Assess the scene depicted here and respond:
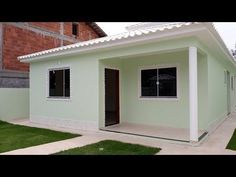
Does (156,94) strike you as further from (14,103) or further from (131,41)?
(14,103)

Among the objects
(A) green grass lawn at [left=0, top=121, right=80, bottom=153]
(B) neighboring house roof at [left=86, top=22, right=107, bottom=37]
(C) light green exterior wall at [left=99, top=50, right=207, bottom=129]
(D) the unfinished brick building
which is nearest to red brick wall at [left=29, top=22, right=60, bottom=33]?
(D) the unfinished brick building

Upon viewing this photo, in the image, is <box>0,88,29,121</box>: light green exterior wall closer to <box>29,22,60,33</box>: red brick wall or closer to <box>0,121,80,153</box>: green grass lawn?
<box>0,121,80,153</box>: green grass lawn

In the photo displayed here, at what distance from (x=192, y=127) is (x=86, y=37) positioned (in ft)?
50.9

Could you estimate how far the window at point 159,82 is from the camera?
9087 millimetres

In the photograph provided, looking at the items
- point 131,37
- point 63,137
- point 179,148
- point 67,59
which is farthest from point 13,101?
point 179,148

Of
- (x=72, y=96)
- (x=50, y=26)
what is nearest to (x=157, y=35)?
(x=72, y=96)

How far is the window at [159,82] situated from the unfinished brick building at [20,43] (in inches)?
310

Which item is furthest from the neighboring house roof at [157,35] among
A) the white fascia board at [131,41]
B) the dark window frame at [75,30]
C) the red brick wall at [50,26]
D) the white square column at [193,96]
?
the dark window frame at [75,30]

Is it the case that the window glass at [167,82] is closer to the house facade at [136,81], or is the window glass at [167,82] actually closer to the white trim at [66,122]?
the house facade at [136,81]

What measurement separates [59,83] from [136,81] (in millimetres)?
3461
